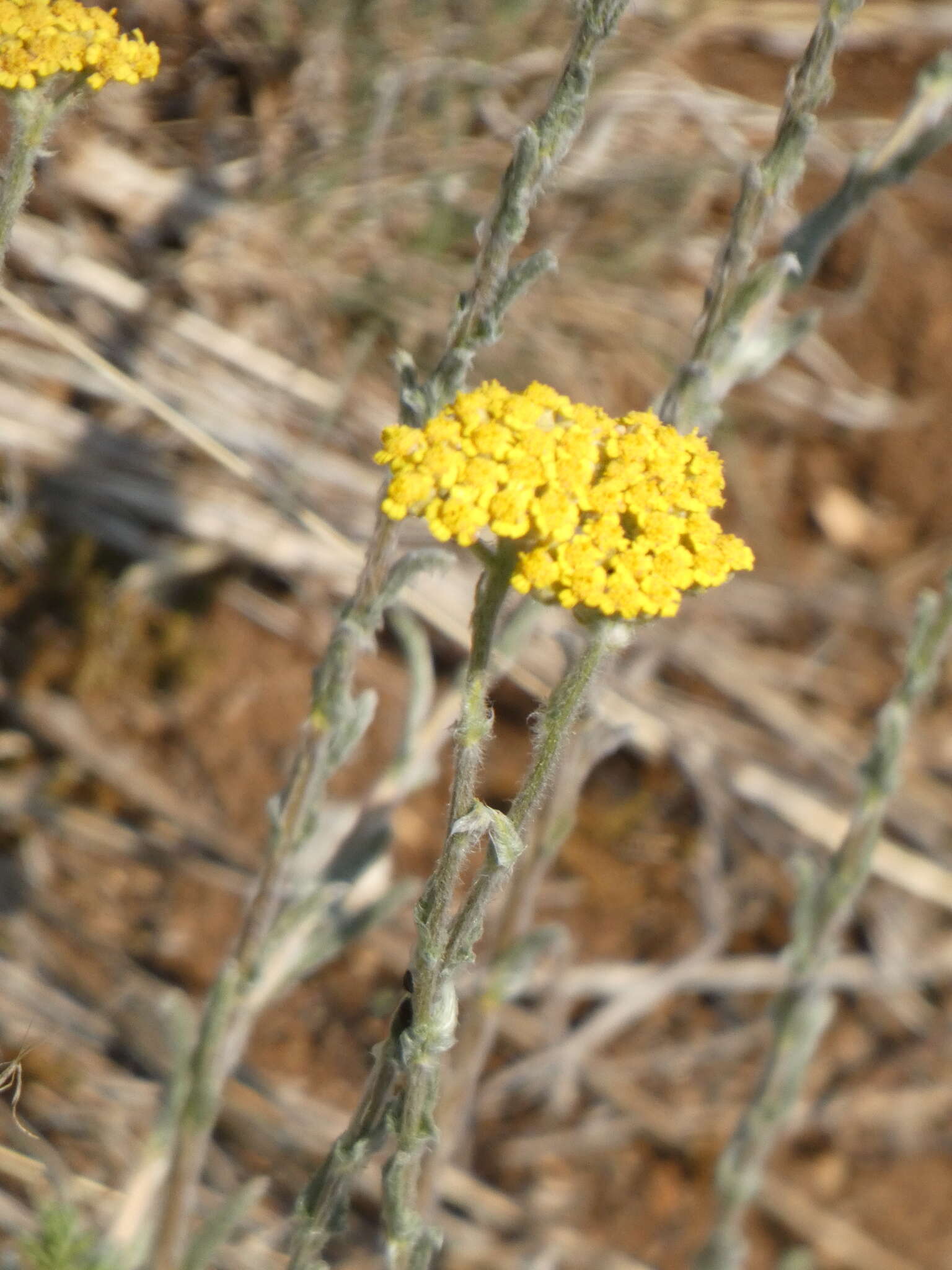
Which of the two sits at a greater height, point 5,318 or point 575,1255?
point 5,318

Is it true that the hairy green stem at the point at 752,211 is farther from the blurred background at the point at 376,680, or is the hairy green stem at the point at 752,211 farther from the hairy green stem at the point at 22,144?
the blurred background at the point at 376,680

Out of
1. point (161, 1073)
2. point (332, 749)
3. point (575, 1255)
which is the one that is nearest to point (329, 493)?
point (161, 1073)

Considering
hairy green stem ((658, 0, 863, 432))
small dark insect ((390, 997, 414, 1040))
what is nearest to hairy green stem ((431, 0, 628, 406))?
hairy green stem ((658, 0, 863, 432))

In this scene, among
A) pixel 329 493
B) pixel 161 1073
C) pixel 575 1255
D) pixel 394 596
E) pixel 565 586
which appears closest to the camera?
pixel 565 586

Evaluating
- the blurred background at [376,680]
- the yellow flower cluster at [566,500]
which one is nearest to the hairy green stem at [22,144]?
the yellow flower cluster at [566,500]

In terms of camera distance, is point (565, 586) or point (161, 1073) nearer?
point (565, 586)

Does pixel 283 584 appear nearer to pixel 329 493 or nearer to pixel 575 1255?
pixel 329 493

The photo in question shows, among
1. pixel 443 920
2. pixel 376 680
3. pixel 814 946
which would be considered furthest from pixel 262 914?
pixel 376 680

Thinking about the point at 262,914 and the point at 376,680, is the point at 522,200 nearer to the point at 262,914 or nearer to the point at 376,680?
the point at 262,914
